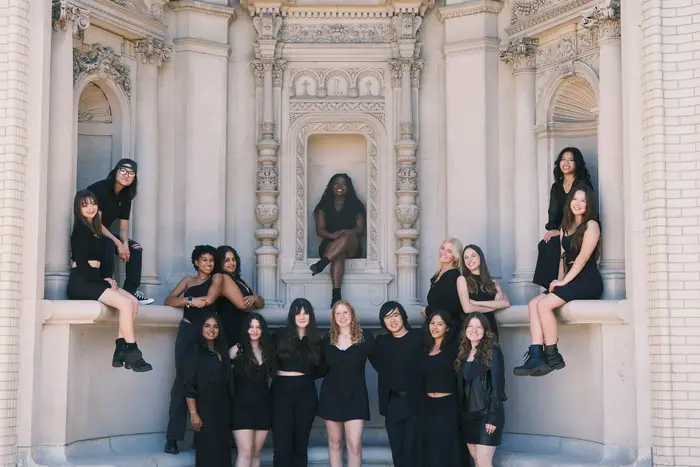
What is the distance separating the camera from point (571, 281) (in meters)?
12.4

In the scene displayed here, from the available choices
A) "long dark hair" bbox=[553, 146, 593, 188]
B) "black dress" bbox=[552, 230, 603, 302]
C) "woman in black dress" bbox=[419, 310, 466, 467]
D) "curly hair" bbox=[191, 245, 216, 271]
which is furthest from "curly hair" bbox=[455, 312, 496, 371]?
"curly hair" bbox=[191, 245, 216, 271]

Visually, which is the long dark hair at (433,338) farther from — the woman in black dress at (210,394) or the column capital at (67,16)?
the column capital at (67,16)

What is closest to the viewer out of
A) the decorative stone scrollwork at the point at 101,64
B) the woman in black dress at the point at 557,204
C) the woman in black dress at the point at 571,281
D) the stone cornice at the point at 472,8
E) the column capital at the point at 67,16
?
the woman in black dress at the point at 571,281

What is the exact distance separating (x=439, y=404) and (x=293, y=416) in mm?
1664

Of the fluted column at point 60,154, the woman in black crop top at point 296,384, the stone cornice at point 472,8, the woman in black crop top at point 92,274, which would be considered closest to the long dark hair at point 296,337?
the woman in black crop top at point 296,384

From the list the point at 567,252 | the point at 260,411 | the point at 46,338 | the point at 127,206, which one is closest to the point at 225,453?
the point at 260,411

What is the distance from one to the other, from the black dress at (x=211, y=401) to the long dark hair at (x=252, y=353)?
157mm

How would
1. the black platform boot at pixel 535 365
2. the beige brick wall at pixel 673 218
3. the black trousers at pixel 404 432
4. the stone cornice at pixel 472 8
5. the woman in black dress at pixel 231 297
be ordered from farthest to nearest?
the stone cornice at pixel 472 8
the woman in black dress at pixel 231 297
the black trousers at pixel 404 432
the black platform boot at pixel 535 365
the beige brick wall at pixel 673 218

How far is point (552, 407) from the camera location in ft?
42.8

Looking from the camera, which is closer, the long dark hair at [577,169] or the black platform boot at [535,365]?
the black platform boot at [535,365]

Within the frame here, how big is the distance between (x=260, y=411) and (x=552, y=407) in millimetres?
3386

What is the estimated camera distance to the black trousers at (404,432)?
12.1m

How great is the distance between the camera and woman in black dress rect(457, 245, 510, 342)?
12.8 metres

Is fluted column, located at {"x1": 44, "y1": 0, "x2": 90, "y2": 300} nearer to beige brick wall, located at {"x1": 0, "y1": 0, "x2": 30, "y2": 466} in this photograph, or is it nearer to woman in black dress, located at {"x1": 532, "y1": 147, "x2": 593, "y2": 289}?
beige brick wall, located at {"x1": 0, "y1": 0, "x2": 30, "y2": 466}
